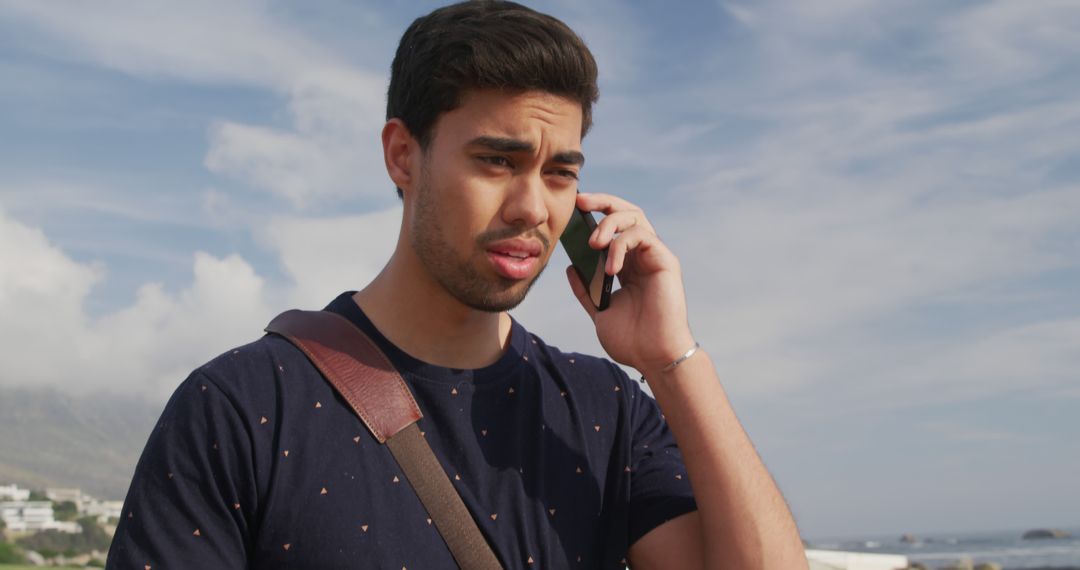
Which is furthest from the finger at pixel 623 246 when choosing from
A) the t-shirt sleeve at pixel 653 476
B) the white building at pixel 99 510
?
the white building at pixel 99 510

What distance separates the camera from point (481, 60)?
11.1 feet

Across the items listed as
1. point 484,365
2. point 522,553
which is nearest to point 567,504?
point 522,553

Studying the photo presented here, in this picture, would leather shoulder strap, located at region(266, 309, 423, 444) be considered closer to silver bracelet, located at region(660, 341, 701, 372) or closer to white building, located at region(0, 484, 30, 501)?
silver bracelet, located at region(660, 341, 701, 372)

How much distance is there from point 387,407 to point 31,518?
139 m

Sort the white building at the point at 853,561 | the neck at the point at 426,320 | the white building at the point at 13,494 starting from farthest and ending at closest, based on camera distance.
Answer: the white building at the point at 13,494 < the white building at the point at 853,561 < the neck at the point at 426,320

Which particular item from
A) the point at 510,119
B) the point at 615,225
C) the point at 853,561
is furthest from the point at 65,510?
the point at 510,119

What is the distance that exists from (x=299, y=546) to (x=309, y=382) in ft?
1.67

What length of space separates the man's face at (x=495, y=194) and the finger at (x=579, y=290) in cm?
39

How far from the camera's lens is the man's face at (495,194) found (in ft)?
10.9

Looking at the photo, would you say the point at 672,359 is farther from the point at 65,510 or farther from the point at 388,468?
the point at 65,510

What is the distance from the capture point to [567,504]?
342 centimetres

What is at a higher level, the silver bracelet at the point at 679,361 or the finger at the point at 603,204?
the finger at the point at 603,204

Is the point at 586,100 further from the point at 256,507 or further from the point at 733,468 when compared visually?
the point at 256,507

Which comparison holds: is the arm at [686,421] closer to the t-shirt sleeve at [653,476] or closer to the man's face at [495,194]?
the t-shirt sleeve at [653,476]
